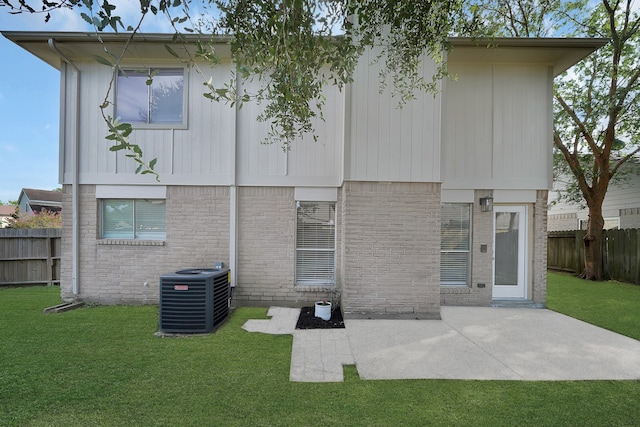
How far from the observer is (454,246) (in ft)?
22.3

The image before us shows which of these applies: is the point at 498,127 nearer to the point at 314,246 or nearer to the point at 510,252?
the point at 510,252

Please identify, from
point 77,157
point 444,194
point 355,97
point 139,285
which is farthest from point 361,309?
point 77,157

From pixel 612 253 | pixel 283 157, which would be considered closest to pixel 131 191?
pixel 283 157

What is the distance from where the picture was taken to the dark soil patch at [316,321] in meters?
5.30

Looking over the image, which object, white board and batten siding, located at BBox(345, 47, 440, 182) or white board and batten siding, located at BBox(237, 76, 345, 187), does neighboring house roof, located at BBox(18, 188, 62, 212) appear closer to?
white board and batten siding, located at BBox(237, 76, 345, 187)

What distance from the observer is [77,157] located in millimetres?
6449

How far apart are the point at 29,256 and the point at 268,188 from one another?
7.10 m

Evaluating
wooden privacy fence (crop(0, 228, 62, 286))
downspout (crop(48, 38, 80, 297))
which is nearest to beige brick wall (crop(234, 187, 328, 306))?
downspout (crop(48, 38, 80, 297))

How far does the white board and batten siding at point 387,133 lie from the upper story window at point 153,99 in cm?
363

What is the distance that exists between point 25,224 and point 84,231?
760 cm

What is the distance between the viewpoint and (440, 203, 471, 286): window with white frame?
679 centimetres

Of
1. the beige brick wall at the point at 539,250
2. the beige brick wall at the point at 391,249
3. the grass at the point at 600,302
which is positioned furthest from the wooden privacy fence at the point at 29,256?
the grass at the point at 600,302

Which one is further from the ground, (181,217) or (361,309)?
(181,217)

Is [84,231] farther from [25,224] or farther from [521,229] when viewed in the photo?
[521,229]
